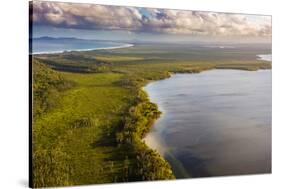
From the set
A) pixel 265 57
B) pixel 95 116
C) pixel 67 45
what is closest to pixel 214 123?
pixel 265 57

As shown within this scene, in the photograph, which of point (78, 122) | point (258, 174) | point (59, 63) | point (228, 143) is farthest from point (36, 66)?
point (258, 174)

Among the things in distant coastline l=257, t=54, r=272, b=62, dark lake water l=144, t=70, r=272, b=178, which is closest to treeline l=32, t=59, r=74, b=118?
dark lake water l=144, t=70, r=272, b=178

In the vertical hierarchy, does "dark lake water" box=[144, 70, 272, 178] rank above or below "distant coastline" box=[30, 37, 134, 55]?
below

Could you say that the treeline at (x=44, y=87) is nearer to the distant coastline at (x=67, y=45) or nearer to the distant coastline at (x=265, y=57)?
the distant coastline at (x=67, y=45)

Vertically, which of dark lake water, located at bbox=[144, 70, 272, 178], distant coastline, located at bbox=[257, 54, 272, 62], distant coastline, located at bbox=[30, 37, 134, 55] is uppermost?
distant coastline, located at bbox=[30, 37, 134, 55]

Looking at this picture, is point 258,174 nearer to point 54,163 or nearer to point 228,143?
point 228,143

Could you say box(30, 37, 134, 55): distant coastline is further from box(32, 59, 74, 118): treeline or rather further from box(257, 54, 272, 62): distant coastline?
box(257, 54, 272, 62): distant coastline

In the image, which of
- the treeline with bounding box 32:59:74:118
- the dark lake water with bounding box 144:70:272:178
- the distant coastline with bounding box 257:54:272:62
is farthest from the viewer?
the distant coastline with bounding box 257:54:272:62

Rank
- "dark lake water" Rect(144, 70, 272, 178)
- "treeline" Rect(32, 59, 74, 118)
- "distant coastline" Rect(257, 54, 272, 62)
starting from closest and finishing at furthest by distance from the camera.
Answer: "treeline" Rect(32, 59, 74, 118) < "dark lake water" Rect(144, 70, 272, 178) < "distant coastline" Rect(257, 54, 272, 62)

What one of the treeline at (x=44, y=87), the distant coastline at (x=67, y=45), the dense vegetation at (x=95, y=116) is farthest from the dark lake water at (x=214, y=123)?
the treeline at (x=44, y=87)
